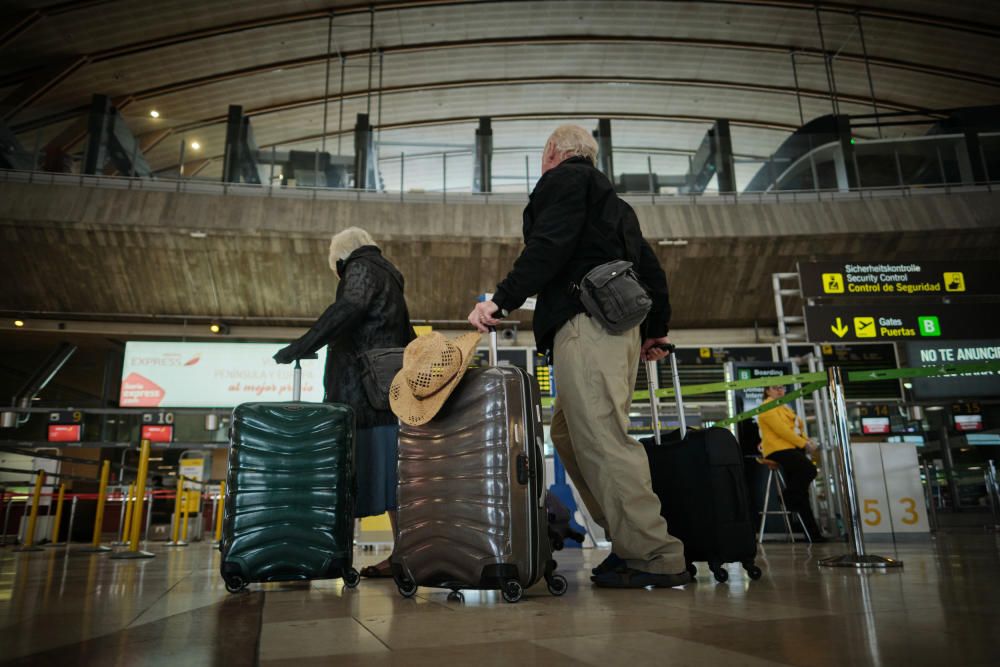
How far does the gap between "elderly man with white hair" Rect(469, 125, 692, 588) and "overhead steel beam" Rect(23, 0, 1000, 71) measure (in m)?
12.0

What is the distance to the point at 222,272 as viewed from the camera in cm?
1116

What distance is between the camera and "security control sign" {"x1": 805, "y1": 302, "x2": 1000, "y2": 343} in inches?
290

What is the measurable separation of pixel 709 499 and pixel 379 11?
13163mm

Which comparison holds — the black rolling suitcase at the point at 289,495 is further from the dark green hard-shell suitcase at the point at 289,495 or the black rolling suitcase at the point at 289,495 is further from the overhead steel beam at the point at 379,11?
the overhead steel beam at the point at 379,11

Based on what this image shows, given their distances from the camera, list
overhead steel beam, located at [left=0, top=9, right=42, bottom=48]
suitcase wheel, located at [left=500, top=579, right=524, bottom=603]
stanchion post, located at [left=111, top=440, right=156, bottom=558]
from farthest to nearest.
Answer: overhead steel beam, located at [left=0, top=9, right=42, bottom=48], stanchion post, located at [left=111, top=440, right=156, bottom=558], suitcase wheel, located at [left=500, top=579, right=524, bottom=603]

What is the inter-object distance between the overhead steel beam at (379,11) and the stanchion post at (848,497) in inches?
470

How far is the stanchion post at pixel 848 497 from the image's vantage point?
2816 millimetres

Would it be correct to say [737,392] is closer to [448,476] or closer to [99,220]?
[448,476]

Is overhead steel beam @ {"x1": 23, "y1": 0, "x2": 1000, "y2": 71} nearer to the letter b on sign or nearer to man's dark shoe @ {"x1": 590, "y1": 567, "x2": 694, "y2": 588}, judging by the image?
the letter b on sign

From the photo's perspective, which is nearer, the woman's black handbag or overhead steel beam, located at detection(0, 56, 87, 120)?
the woman's black handbag

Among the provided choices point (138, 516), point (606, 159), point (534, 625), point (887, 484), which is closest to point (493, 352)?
point (534, 625)

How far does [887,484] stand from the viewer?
19.0 ft

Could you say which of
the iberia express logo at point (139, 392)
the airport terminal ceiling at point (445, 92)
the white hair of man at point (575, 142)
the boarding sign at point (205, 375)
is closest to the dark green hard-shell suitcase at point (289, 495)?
the white hair of man at point (575, 142)

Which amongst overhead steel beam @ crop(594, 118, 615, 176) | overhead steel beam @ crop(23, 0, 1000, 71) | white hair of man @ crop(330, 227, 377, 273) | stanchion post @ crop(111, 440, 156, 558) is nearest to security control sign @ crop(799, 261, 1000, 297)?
overhead steel beam @ crop(594, 118, 615, 176)
